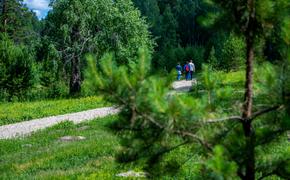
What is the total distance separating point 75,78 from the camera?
36562 millimetres

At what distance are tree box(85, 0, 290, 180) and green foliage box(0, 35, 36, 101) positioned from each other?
31.7 meters

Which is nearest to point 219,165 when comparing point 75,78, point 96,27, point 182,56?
point 75,78

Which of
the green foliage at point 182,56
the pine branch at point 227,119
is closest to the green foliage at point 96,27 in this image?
the pine branch at point 227,119

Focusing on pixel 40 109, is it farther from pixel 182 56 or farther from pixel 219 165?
pixel 182 56

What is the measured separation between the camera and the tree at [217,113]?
152 inches

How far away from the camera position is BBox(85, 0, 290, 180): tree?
3.87 metres

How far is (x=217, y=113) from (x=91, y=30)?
32.9 meters

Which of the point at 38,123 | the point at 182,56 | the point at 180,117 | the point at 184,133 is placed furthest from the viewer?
the point at 182,56

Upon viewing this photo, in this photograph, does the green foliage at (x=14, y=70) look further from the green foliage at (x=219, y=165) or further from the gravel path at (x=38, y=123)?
the green foliage at (x=219, y=165)

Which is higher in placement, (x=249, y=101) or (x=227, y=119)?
(x=249, y=101)

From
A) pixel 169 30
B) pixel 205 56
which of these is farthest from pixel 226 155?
pixel 169 30

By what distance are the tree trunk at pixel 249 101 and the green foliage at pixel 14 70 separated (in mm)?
31876

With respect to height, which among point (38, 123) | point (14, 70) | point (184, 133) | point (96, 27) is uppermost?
point (96, 27)

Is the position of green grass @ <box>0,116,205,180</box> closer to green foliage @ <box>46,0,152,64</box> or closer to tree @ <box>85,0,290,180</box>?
tree @ <box>85,0,290,180</box>
